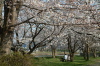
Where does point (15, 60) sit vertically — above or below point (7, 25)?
below

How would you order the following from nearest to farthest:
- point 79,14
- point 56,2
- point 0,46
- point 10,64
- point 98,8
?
point 10,64 < point 0,46 < point 56,2 < point 98,8 < point 79,14

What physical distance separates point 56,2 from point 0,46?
2940 millimetres

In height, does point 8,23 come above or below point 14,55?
above

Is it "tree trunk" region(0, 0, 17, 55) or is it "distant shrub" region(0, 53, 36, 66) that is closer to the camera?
"distant shrub" region(0, 53, 36, 66)

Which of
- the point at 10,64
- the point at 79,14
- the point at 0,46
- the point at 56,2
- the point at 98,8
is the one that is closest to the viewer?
the point at 10,64

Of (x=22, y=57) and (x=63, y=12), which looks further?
(x=63, y=12)

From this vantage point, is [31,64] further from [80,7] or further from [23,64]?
[80,7]

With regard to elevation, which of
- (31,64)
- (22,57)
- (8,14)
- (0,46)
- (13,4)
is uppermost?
(13,4)

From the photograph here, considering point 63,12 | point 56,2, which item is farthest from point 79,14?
point 56,2

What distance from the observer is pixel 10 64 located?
475cm

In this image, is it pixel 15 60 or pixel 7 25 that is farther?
pixel 7 25

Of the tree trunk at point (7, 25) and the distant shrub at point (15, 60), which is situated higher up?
the tree trunk at point (7, 25)

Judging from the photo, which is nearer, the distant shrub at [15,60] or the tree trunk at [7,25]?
the distant shrub at [15,60]

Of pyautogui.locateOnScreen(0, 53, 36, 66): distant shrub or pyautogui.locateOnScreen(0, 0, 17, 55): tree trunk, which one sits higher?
pyautogui.locateOnScreen(0, 0, 17, 55): tree trunk
